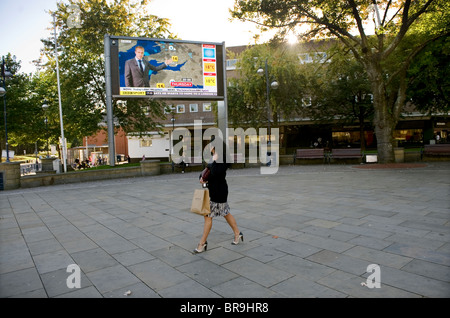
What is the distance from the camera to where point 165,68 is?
60.6 ft

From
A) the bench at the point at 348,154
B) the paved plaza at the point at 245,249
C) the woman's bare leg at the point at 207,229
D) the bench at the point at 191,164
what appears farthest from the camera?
the bench at the point at 348,154

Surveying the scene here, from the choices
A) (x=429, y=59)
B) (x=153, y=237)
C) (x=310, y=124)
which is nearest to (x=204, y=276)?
(x=153, y=237)

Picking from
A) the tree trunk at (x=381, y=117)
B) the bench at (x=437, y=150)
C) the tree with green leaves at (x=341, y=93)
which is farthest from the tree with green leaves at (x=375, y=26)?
the tree with green leaves at (x=341, y=93)

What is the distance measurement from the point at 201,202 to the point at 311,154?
18031 millimetres

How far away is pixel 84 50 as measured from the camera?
22516 millimetres

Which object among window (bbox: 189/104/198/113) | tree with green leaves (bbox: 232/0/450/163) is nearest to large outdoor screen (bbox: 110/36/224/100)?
tree with green leaves (bbox: 232/0/450/163)

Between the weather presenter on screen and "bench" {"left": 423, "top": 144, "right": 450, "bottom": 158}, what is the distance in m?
18.1

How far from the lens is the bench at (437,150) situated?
60.7 ft

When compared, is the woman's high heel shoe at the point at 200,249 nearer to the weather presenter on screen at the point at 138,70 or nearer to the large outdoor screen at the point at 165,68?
the large outdoor screen at the point at 165,68

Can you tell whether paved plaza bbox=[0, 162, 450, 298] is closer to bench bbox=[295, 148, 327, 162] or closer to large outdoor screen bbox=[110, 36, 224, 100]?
large outdoor screen bbox=[110, 36, 224, 100]

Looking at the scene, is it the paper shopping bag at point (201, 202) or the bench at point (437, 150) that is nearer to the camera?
the paper shopping bag at point (201, 202)

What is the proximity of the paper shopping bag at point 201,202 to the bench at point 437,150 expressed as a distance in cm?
1964

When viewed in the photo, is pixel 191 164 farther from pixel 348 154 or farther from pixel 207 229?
pixel 207 229

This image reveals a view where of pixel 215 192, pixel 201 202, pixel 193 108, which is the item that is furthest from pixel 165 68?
pixel 193 108
